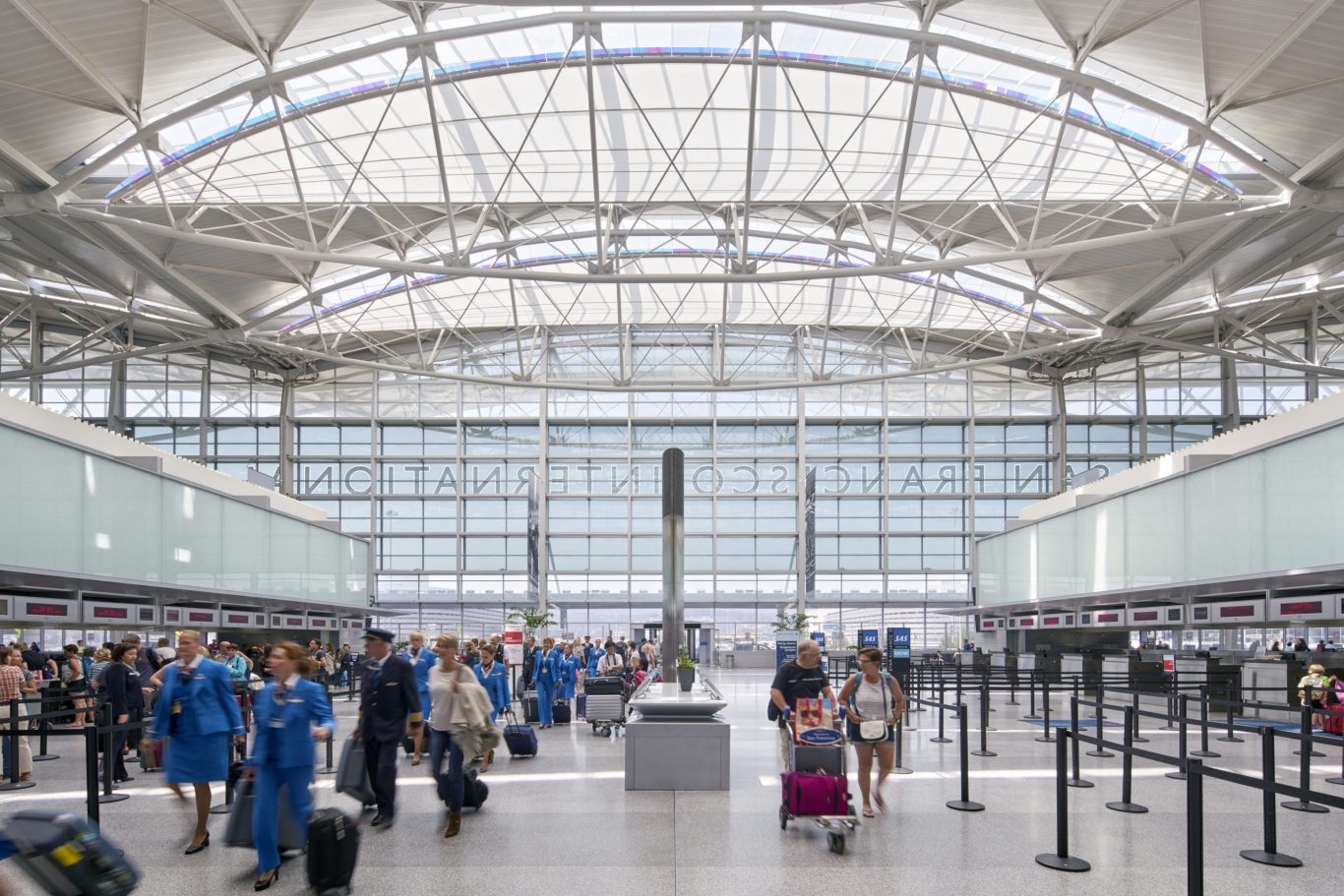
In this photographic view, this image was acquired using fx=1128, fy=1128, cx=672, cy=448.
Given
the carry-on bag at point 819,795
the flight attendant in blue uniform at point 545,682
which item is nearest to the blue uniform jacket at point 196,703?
the carry-on bag at point 819,795

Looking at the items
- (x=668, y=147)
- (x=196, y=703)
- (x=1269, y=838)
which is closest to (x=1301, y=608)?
(x=1269, y=838)

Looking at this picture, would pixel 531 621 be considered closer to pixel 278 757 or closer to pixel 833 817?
pixel 833 817

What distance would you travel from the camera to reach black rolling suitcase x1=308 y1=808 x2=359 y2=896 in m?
7.47

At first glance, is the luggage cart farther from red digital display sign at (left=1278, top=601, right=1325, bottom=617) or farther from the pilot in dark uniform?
red digital display sign at (left=1278, top=601, right=1325, bottom=617)

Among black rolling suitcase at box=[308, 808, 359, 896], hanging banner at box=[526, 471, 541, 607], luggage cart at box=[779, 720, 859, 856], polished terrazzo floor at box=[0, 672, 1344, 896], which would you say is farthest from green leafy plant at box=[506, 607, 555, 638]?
black rolling suitcase at box=[308, 808, 359, 896]

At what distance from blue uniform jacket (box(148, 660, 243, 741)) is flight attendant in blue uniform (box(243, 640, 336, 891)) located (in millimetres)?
880

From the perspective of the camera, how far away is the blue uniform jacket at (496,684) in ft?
59.5

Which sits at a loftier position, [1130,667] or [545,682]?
[545,682]

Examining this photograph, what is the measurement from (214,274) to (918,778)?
95.3ft

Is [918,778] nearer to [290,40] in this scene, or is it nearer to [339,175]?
[290,40]

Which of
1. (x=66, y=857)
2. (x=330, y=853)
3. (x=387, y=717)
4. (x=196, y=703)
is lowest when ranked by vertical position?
(x=330, y=853)

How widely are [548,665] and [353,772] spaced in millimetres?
12000

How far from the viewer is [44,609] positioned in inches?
→ 780

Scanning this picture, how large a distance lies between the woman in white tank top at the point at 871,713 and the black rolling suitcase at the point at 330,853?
201 inches
